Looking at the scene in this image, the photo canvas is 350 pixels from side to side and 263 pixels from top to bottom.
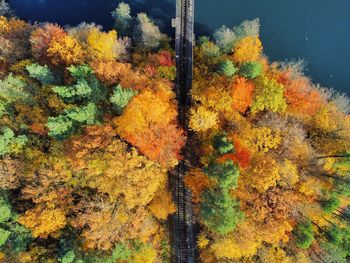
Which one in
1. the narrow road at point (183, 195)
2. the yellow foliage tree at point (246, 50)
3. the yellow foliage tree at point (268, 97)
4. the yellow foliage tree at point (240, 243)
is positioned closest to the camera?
the yellow foliage tree at point (240, 243)

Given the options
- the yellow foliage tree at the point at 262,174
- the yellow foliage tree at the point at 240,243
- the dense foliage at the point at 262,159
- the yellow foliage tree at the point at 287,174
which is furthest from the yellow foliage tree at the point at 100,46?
the yellow foliage tree at the point at 240,243

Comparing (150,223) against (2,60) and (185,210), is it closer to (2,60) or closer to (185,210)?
(185,210)

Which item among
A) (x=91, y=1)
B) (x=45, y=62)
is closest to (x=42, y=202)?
(x=45, y=62)

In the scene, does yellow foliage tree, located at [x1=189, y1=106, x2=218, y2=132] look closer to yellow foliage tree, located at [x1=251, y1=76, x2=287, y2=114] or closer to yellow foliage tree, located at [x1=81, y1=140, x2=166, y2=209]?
yellow foliage tree, located at [x1=251, y1=76, x2=287, y2=114]

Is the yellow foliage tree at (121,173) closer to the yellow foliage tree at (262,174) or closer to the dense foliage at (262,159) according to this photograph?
the dense foliage at (262,159)

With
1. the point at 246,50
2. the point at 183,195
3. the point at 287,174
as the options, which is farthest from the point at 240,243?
the point at 246,50
